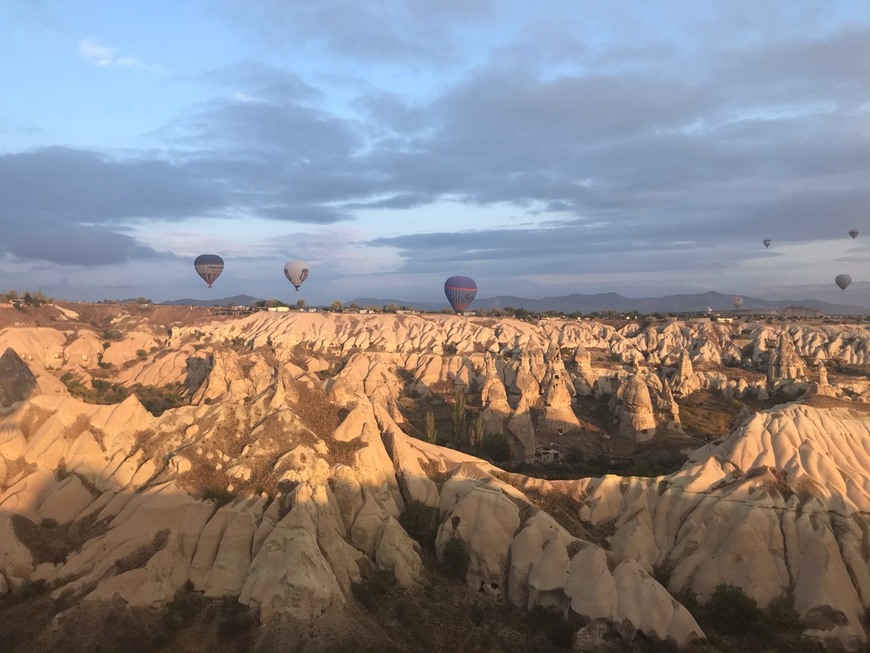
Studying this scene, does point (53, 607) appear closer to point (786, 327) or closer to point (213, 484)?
point (213, 484)

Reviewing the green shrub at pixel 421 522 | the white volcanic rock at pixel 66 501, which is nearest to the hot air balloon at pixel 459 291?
the green shrub at pixel 421 522

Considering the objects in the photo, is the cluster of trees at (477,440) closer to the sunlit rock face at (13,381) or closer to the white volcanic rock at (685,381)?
the sunlit rock face at (13,381)

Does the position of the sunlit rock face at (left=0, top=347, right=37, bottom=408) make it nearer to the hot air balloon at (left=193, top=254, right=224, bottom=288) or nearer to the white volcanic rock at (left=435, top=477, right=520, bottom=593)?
the white volcanic rock at (left=435, top=477, right=520, bottom=593)

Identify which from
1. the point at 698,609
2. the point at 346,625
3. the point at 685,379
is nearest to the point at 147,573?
the point at 346,625

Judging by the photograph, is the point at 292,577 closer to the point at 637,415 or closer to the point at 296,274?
the point at 637,415

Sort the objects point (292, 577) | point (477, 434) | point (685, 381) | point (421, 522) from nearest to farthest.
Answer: point (292, 577) < point (421, 522) < point (477, 434) < point (685, 381)

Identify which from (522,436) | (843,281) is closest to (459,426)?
(522,436)

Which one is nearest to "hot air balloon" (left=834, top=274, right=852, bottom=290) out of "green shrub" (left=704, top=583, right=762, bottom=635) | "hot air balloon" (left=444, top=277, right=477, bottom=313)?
"hot air balloon" (left=444, top=277, right=477, bottom=313)
